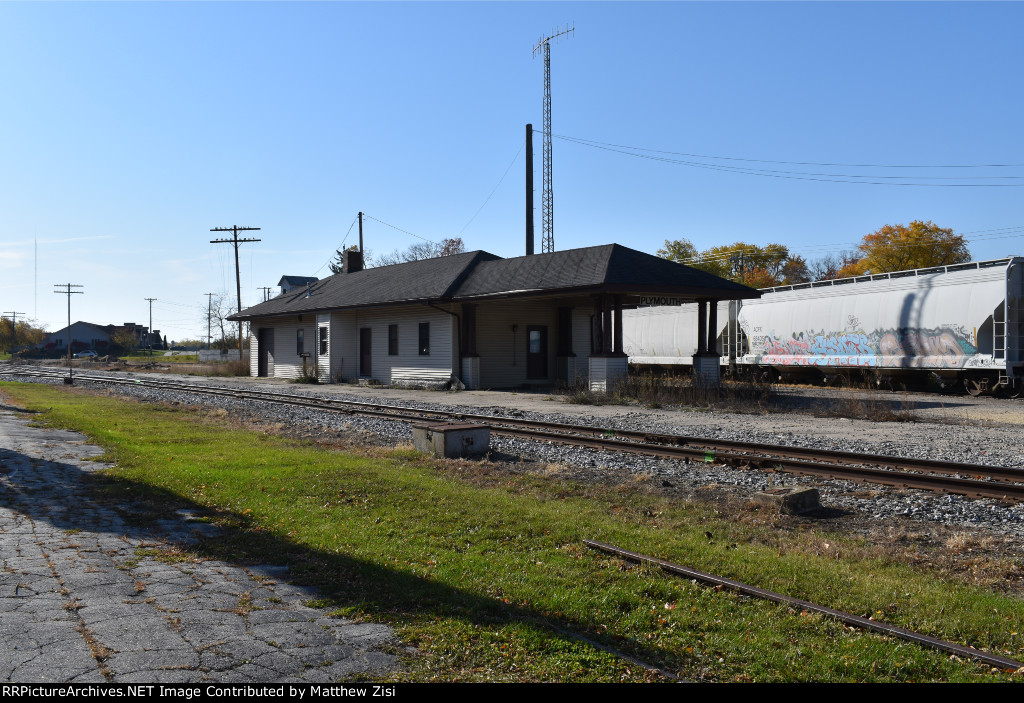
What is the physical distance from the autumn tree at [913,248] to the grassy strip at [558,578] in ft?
185

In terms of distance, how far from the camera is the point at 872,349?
25328 mm

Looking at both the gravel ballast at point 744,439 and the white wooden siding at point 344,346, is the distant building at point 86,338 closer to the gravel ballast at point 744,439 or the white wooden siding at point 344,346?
the white wooden siding at point 344,346

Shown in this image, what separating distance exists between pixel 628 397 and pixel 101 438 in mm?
13919

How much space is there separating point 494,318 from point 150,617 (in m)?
24.3

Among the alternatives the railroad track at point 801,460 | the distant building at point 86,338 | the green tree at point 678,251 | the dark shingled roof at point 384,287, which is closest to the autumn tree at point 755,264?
the green tree at point 678,251

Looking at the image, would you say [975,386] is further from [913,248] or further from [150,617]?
[913,248]

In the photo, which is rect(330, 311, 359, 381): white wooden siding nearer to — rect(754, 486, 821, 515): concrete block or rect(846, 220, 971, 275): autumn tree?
rect(754, 486, 821, 515): concrete block

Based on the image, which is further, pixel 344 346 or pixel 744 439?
pixel 344 346

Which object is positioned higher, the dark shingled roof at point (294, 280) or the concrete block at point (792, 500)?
the dark shingled roof at point (294, 280)

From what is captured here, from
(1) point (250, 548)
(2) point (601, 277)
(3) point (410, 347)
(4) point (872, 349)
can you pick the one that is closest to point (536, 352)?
(3) point (410, 347)

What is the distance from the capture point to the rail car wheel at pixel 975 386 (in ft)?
74.9

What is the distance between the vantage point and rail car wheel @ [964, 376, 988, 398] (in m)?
22.8

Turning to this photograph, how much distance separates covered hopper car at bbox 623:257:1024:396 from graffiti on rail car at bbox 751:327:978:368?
0.03m

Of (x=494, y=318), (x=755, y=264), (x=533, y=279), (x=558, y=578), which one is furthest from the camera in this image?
(x=755, y=264)
